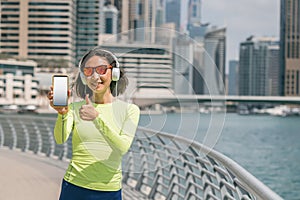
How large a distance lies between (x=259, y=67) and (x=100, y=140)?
147604 millimetres

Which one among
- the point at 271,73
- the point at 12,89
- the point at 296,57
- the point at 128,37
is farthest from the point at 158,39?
the point at 296,57

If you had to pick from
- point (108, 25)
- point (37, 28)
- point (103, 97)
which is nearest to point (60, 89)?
point (103, 97)

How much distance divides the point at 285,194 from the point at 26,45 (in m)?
117

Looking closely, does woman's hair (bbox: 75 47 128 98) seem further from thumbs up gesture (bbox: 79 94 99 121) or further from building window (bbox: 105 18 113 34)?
building window (bbox: 105 18 113 34)

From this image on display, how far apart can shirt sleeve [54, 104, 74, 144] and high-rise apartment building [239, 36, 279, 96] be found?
12987 cm

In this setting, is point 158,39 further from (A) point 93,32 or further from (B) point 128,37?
(A) point 93,32

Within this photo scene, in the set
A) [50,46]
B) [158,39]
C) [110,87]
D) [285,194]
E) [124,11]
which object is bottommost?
[285,194]

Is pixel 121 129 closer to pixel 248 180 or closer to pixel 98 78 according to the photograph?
pixel 98 78

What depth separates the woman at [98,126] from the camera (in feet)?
8.34

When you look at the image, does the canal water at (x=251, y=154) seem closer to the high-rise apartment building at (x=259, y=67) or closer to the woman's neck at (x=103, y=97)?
the woman's neck at (x=103, y=97)

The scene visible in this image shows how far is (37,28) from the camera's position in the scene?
454 feet

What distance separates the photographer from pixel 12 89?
328 feet

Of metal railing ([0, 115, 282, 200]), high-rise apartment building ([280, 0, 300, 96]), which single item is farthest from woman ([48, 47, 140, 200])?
high-rise apartment building ([280, 0, 300, 96])

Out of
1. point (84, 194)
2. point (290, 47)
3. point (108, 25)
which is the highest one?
point (108, 25)
